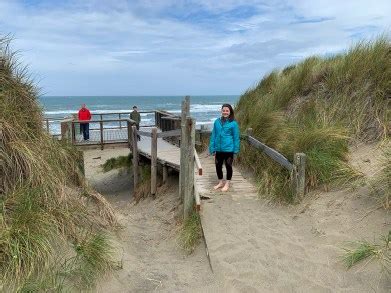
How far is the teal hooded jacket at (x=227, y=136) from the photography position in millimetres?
7812

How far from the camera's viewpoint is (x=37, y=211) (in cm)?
508

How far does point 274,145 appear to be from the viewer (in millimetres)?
9219

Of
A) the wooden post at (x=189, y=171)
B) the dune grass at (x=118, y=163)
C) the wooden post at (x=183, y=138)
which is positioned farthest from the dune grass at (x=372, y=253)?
the dune grass at (x=118, y=163)

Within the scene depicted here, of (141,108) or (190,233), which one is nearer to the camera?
(190,233)

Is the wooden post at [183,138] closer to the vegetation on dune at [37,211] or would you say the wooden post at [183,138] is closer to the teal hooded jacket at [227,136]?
the teal hooded jacket at [227,136]

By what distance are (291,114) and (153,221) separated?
5.08 m

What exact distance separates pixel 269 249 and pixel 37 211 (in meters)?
3.14

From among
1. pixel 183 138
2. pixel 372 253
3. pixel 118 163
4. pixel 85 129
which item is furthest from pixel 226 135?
pixel 118 163

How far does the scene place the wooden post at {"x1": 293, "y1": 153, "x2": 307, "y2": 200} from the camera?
694 centimetres

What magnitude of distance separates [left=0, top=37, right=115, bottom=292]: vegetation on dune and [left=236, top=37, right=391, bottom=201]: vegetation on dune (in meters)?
3.52

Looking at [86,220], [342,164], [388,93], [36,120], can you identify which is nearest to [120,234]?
[86,220]

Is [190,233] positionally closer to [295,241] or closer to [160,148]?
[295,241]

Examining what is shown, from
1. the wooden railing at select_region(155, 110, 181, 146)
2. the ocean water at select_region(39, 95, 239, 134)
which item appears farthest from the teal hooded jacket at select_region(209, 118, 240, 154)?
the wooden railing at select_region(155, 110, 181, 146)

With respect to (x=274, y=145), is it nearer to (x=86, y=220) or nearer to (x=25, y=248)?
(x=86, y=220)
